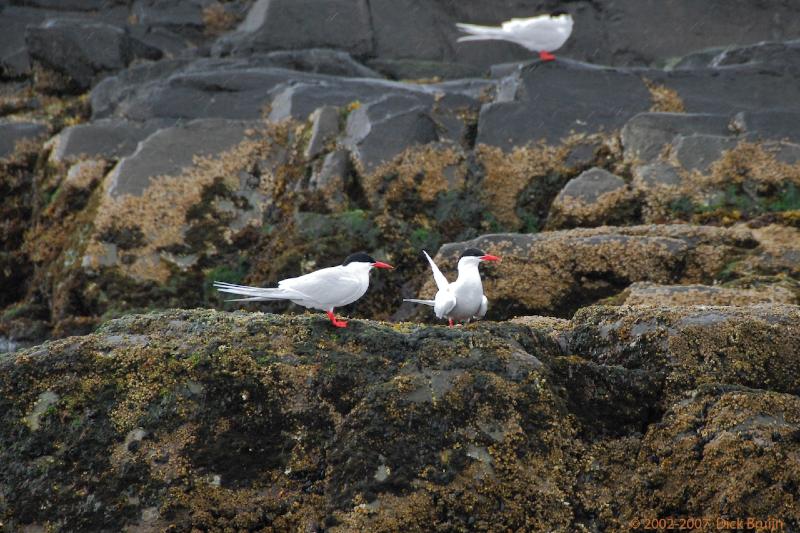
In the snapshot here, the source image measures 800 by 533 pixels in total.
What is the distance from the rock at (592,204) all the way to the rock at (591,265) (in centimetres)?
178

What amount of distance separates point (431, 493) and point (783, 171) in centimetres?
1040

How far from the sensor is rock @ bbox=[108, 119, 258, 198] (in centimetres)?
1469

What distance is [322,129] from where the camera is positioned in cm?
1526

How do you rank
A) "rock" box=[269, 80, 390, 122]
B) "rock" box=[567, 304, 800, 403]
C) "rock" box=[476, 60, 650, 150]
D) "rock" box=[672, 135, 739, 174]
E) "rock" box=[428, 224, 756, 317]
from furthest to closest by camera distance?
"rock" box=[269, 80, 390, 122] < "rock" box=[476, 60, 650, 150] < "rock" box=[672, 135, 739, 174] < "rock" box=[428, 224, 756, 317] < "rock" box=[567, 304, 800, 403]

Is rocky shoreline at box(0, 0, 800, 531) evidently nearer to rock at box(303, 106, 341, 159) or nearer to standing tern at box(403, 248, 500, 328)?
rock at box(303, 106, 341, 159)

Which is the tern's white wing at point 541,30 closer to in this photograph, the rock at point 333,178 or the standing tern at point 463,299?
the rock at point 333,178

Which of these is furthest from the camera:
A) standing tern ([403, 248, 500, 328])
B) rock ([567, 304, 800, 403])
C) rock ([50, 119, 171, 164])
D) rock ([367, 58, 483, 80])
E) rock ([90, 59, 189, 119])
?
rock ([367, 58, 483, 80])

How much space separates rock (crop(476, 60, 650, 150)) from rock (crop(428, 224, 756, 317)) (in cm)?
407

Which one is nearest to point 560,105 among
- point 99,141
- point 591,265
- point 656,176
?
point 656,176

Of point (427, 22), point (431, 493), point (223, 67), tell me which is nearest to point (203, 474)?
point (431, 493)

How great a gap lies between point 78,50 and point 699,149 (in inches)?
658

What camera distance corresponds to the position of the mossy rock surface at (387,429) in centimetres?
550

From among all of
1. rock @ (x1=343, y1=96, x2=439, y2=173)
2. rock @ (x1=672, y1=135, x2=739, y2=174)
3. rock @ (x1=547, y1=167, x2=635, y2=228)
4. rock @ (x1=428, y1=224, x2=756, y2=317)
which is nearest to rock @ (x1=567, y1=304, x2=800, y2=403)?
rock @ (x1=428, y1=224, x2=756, y2=317)

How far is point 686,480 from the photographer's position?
219 inches
